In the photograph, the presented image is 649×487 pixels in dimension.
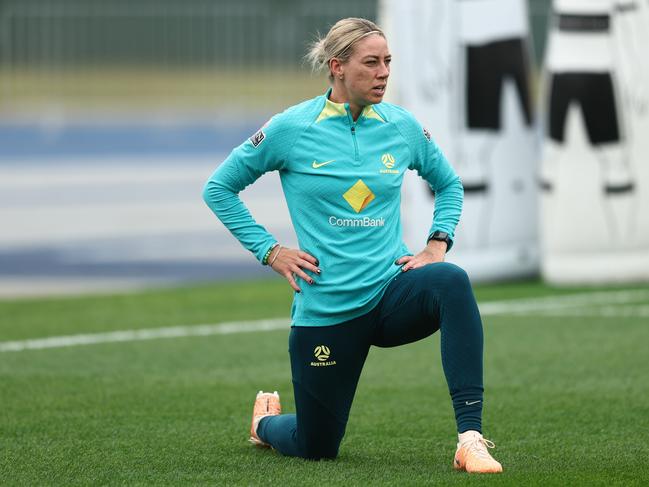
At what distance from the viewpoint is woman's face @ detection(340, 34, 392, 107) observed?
18.5 ft

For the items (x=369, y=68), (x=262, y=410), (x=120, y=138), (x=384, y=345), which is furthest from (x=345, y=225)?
(x=120, y=138)

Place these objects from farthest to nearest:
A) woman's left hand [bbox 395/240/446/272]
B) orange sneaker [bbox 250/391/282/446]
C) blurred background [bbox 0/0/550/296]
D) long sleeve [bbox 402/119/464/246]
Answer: blurred background [bbox 0/0/550/296]
orange sneaker [bbox 250/391/282/446]
long sleeve [bbox 402/119/464/246]
woman's left hand [bbox 395/240/446/272]

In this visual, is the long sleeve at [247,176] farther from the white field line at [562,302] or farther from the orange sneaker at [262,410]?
the white field line at [562,302]

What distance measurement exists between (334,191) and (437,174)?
0.56 meters

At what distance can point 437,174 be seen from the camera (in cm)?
601

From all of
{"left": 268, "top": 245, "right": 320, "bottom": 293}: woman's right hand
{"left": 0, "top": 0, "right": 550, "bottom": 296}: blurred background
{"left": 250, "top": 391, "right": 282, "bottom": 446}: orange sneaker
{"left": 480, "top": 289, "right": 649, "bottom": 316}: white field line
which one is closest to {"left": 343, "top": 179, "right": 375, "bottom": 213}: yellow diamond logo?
{"left": 268, "top": 245, "right": 320, "bottom": 293}: woman's right hand

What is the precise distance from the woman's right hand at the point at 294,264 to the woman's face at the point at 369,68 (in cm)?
68

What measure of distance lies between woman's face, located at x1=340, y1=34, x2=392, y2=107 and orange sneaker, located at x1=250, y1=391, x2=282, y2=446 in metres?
1.64

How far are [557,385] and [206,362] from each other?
2.28m

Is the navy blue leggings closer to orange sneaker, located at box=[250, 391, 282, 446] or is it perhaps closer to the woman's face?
orange sneaker, located at box=[250, 391, 282, 446]

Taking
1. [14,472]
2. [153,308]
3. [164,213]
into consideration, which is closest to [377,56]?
[14,472]

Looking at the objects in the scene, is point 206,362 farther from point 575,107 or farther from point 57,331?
point 575,107

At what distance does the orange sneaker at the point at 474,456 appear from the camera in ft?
17.9

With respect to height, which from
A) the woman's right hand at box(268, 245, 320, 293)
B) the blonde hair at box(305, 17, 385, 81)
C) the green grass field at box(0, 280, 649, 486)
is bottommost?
the green grass field at box(0, 280, 649, 486)
